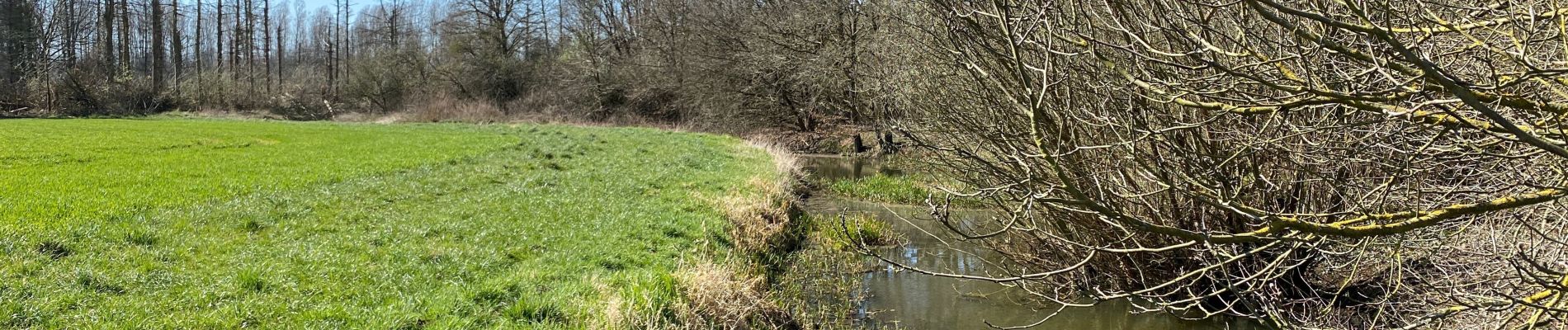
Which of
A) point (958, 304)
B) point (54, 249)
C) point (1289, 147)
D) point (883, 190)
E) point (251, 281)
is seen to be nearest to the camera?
point (1289, 147)

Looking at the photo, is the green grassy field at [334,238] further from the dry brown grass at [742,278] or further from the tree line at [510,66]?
the tree line at [510,66]

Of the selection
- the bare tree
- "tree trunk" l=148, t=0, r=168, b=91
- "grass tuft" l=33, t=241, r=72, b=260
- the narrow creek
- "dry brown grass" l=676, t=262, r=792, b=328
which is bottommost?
the narrow creek

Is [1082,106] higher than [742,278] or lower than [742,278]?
higher

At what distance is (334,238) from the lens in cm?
741

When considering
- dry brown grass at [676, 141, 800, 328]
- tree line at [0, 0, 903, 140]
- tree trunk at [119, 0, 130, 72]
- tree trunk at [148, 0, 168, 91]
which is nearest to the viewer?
dry brown grass at [676, 141, 800, 328]

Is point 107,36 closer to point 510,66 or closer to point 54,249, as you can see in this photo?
point 510,66

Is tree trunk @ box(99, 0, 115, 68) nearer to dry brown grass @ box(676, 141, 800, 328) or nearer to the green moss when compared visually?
the green moss

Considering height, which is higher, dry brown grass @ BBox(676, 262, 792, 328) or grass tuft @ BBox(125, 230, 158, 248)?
grass tuft @ BBox(125, 230, 158, 248)

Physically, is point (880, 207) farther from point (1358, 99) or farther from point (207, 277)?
point (1358, 99)

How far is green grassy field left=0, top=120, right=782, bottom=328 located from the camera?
520 cm

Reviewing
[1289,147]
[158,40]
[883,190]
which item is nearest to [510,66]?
[158,40]

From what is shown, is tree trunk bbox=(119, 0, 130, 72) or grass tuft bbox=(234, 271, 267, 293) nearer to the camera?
grass tuft bbox=(234, 271, 267, 293)

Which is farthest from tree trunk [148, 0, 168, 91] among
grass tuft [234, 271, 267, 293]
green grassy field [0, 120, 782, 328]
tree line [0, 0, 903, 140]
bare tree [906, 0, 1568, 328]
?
bare tree [906, 0, 1568, 328]

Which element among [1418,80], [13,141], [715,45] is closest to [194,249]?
[1418,80]
